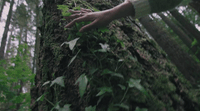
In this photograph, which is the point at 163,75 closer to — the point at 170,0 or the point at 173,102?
the point at 173,102

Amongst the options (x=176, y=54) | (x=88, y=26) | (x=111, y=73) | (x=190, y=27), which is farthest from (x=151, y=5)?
(x=190, y=27)

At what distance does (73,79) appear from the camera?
1144mm

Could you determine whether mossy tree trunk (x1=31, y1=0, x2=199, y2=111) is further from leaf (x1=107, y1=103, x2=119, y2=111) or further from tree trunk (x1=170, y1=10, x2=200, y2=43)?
tree trunk (x1=170, y1=10, x2=200, y2=43)

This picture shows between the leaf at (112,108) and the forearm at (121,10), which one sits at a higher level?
the forearm at (121,10)

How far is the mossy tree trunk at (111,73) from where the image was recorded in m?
0.89

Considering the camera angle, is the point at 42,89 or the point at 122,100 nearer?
the point at 122,100

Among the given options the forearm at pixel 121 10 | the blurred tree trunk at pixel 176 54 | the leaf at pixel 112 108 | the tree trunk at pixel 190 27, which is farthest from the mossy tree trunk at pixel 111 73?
the tree trunk at pixel 190 27

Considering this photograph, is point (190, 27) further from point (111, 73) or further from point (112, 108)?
point (112, 108)

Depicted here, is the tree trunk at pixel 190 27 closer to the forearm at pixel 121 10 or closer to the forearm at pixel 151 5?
the forearm at pixel 151 5

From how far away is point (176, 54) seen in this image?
14.4ft

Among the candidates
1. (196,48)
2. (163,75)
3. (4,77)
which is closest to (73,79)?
(163,75)

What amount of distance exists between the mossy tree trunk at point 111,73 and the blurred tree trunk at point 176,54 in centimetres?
352

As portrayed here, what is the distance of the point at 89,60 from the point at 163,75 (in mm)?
717

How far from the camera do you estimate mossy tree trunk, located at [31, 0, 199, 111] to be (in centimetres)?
89
